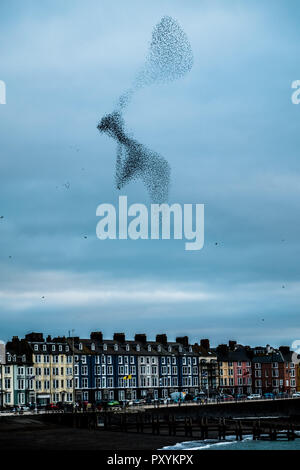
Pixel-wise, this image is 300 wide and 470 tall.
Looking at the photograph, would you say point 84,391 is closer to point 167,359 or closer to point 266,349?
point 167,359

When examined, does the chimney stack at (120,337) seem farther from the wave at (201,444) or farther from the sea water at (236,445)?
the sea water at (236,445)

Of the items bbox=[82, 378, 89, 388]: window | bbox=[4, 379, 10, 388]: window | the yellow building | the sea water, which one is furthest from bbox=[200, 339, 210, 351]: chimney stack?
the sea water

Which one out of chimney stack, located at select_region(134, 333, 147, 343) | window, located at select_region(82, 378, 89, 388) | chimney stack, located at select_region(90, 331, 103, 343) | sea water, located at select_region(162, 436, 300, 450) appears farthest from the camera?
chimney stack, located at select_region(134, 333, 147, 343)

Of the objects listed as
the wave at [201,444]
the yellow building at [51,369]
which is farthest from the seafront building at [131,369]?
the wave at [201,444]

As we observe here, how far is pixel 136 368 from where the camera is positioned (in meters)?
159

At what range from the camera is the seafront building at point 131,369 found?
139000mm

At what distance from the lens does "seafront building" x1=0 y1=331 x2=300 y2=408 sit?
139m

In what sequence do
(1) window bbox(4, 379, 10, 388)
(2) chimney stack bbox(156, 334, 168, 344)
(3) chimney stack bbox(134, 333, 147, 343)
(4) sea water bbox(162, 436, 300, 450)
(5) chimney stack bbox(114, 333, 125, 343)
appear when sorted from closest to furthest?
(4) sea water bbox(162, 436, 300, 450) → (1) window bbox(4, 379, 10, 388) → (5) chimney stack bbox(114, 333, 125, 343) → (3) chimney stack bbox(134, 333, 147, 343) → (2) chimney stack bbox(156, 334, 168, 344)

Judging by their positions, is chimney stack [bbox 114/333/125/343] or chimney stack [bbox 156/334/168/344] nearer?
chimney stack [bbox 114/333/125/343]

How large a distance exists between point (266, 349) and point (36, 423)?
109 meters

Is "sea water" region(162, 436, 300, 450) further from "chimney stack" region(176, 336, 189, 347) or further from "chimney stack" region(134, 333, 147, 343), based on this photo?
"chimney stack" region(176, 336, 189, 347)

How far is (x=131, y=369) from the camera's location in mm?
157625
